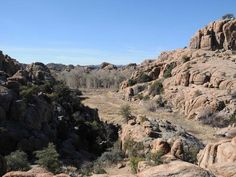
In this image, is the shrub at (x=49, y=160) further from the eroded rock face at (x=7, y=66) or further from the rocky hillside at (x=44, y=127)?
the eroded rock face at (x=7, y=66)

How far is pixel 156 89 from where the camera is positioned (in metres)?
79.8

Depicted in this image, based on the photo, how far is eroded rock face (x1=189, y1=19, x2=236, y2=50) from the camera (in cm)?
9556

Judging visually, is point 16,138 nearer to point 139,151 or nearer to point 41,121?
point 41,121

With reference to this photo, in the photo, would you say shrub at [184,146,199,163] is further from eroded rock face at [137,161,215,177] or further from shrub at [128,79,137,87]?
shrub at [128,79,137,87]

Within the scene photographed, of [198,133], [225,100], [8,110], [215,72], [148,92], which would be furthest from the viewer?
[148,92]

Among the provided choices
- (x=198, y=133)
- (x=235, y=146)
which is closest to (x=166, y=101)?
(x=198, y=133)

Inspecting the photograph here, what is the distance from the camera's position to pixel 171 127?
44.1 m

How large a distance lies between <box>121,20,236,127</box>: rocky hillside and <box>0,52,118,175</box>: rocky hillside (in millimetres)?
18525

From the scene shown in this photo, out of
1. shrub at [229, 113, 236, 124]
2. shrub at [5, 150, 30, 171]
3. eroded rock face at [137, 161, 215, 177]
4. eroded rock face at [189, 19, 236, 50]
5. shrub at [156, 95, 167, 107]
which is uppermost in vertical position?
eroded rock face at [189, 19, 236, 50]

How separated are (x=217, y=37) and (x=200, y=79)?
30.1m

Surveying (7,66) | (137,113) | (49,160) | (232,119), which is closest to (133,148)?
(49,160)

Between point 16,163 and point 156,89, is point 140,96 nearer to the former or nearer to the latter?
point 156,89

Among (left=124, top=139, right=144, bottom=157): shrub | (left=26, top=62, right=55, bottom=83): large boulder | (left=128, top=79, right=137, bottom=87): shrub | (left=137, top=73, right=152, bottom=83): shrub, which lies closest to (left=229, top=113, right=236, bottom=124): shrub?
(left=124, top=139, right=144, bottom=157): shrub

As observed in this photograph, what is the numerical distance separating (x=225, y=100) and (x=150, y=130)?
24445mm
